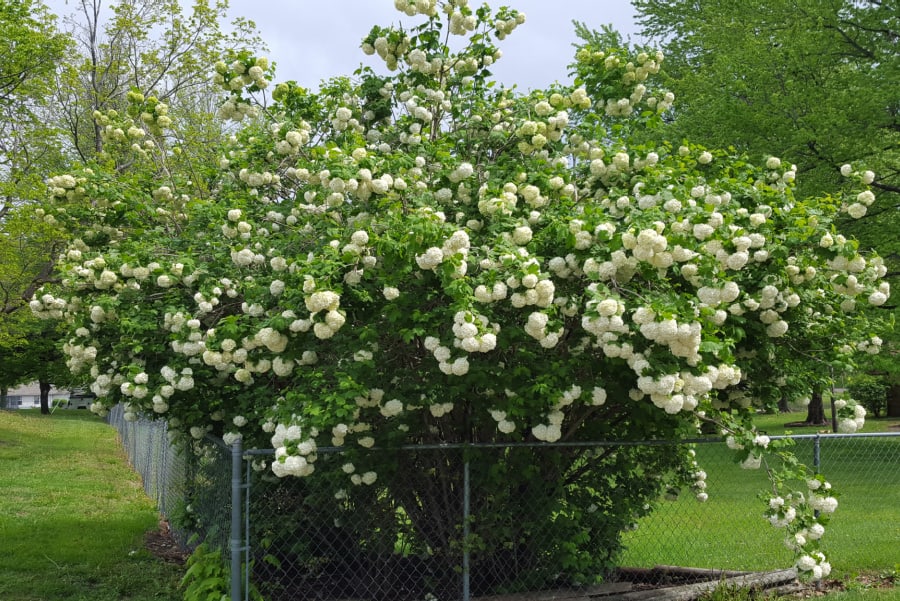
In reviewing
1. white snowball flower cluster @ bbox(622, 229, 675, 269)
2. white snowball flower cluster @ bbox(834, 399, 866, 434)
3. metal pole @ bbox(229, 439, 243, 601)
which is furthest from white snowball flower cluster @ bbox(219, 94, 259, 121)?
white snowball flower cluster @ bbox(834, 399, 866, 434)

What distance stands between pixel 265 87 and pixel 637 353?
13.0 feet

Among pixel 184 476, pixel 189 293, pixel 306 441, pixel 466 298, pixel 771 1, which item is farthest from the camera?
pixel 771 1

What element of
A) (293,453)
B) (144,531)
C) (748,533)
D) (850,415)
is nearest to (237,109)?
(293,453)

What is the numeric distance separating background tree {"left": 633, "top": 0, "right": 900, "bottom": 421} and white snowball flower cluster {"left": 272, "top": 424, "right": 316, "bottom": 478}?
1164cm

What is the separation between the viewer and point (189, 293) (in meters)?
6.29

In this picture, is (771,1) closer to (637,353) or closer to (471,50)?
(471,50)

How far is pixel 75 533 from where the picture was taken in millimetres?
8648

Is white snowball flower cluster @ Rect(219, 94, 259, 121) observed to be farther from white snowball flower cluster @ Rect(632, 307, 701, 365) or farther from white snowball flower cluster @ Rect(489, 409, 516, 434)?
white snowball flower cluster @ Rect(632, 307, 701, 365)

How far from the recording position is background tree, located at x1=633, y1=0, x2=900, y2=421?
13.8 m

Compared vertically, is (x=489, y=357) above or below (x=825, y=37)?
below

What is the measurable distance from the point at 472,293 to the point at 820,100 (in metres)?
12.6

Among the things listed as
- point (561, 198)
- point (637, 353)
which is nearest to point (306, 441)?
point (637, 353)

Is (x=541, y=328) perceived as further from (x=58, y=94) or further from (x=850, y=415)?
(x=58, y=94)

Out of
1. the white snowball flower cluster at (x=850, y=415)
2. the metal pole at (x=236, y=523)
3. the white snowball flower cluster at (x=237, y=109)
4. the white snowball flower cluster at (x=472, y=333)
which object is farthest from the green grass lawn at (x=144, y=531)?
the white snowball flower cluster at (x=237, y=109)
